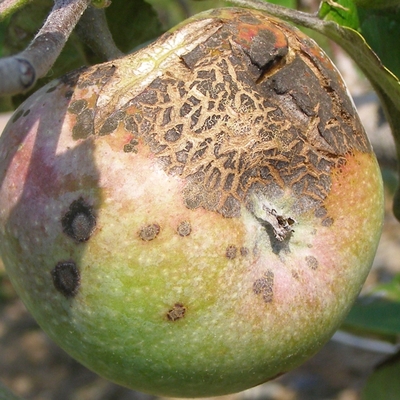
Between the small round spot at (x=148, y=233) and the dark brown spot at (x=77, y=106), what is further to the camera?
the dark brown spot at (x=77, y=106)

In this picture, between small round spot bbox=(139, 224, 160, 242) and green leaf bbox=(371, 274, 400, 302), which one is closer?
small round spot bbox=(139, 224, 160, 242)

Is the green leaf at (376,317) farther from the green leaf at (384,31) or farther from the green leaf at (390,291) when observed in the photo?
the green leaf at (384,31)

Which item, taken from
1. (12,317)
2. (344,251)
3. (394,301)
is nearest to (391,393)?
(394,301)

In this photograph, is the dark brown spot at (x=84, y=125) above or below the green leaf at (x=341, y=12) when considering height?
above

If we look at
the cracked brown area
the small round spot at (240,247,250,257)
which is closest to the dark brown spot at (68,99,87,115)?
the cracked brown area

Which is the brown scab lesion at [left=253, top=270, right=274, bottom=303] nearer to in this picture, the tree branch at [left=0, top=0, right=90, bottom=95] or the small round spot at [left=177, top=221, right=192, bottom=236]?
the small round spot at [left=177, top=221, right=192, bottom=236]

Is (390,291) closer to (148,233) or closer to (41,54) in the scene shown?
(148,233)

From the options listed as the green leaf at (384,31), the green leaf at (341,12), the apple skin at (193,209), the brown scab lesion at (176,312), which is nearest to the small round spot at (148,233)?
the apple skin at (193,209)

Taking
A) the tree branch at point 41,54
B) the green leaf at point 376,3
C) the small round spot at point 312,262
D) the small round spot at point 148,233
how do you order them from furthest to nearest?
the green leaf at point 376,3 < the small round spot at point 312,262 < the small round spot at point 148,233 < the tree branch at point 41,54
